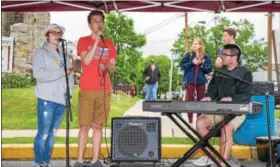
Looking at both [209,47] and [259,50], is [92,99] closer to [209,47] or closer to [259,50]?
[209,47]

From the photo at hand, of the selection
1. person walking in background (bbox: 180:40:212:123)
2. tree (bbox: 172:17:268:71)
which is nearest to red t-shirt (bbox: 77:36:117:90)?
person walking in background (bbox: 180:40:212:123)

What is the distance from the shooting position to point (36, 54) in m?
5.13

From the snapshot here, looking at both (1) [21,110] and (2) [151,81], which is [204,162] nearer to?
(2) [151,81]

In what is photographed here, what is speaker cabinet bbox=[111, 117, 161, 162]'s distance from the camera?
4.96m

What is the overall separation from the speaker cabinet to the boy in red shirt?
24 centimetres

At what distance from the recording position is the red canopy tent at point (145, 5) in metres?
6.37

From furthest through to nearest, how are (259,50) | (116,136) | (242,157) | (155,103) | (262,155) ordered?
(259,50)
(242,157)
(262,155)
(116,136)
(155,103)

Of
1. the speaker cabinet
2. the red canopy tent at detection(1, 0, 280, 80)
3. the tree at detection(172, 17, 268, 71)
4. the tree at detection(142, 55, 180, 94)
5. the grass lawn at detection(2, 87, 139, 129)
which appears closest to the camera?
the speaker cabinet

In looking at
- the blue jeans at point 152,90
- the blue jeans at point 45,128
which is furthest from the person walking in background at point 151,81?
the blue jeans at point 45,128

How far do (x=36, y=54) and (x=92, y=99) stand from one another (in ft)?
2.54

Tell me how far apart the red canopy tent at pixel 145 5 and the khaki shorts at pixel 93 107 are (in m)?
1.74

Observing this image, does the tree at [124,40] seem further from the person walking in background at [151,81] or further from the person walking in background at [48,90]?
the person walking in background at [48,90]

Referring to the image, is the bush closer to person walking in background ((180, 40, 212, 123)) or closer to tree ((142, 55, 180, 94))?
person walking in background ((180, 40, 212, 123))

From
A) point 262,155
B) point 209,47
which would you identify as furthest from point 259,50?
point 262,155
